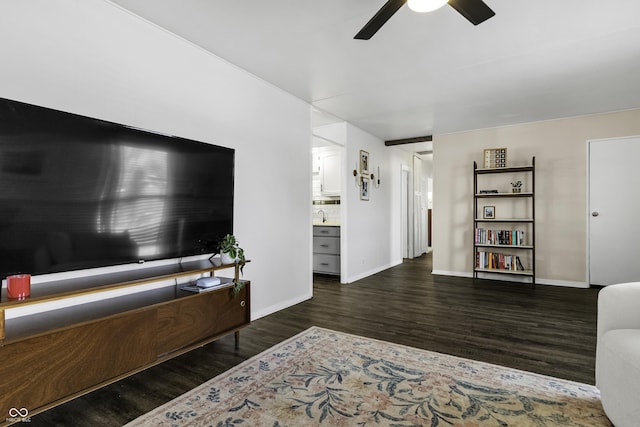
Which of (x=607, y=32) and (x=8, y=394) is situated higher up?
(x=607, y=32)

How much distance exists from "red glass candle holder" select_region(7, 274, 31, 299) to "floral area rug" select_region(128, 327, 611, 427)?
827 millimetres

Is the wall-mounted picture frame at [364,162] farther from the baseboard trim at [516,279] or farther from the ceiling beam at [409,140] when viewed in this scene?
the baseboard trim at [516,279]

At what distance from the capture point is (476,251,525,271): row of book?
532 centimetres

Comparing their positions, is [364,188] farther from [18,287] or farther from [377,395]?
[18,287]

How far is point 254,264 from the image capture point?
3.46 metres

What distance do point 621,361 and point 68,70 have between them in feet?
11.0

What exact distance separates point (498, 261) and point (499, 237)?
377 millimetres

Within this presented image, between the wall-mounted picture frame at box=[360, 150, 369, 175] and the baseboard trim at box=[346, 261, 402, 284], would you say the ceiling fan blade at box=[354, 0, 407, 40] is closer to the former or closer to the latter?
the wall-mounted picture frame at box=[360, 150, 369, 175]

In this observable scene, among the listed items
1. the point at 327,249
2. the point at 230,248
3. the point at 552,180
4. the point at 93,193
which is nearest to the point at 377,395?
the point at 230,248

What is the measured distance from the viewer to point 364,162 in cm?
577

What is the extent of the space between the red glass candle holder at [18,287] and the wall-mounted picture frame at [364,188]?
457 cm

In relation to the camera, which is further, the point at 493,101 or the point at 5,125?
the point at 493,101

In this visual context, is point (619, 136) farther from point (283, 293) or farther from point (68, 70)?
point (68, 70)

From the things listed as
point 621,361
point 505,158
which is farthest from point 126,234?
point 505,158
